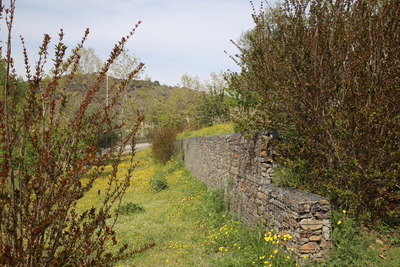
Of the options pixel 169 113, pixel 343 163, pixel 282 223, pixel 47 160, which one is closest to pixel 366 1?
pixel 343 163

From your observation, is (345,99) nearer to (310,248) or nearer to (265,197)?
(265,197)

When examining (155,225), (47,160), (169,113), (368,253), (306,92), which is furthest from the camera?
(169,113)

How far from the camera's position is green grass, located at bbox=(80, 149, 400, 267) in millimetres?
3592

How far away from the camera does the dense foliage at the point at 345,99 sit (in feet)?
12.3

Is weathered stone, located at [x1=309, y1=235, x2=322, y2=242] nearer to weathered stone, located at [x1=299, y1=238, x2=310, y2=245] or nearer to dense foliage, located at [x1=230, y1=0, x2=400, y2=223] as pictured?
weathered stone, located at [x1=299, y1=238, x2=310, y2=245]

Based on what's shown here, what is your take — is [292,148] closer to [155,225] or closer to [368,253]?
[368,253]

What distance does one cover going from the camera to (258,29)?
576 cm

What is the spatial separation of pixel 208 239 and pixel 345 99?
A: 365 centimetres

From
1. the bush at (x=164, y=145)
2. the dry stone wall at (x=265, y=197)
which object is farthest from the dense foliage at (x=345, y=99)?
the bush at (x=164, y=145)

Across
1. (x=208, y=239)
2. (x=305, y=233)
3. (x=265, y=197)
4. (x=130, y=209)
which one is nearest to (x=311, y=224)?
(x=305, y=233)

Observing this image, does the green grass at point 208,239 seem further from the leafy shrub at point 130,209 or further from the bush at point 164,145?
the bush at point 164,145

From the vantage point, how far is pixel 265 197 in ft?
15.7

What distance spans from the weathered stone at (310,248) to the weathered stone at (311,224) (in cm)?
22

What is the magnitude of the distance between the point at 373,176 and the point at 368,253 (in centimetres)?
99
